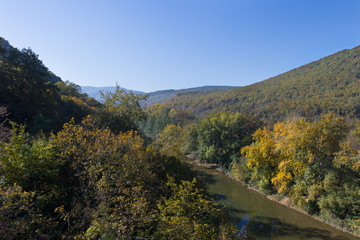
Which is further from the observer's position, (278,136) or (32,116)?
(278,136)


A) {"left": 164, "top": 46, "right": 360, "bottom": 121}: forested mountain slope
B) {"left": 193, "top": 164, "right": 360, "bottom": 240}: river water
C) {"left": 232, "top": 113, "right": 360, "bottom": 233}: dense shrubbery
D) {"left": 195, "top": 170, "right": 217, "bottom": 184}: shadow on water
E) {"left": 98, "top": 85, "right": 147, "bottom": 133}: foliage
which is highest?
{"left": 164, "top": 46, "right": 360, "bottom": 121}: forested mountain slope

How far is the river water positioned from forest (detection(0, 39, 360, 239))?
1.27 m

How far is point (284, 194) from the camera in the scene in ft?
74.4

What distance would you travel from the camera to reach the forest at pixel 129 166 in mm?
6246

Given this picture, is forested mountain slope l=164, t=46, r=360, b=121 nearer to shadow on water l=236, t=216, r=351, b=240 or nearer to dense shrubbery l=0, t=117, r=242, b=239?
shadow on water l=236, t=216, r=351, b=240

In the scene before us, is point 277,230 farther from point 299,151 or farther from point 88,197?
point 88,197

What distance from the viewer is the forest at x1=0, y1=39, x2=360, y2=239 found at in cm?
625

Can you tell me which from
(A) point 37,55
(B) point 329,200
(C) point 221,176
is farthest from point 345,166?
(A) point 37,55

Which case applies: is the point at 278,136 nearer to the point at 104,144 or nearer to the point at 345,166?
the point at 345,166

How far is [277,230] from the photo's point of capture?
1698 cm

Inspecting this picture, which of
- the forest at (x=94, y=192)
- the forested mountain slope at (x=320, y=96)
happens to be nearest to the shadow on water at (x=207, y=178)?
the forest at (x=94, y=192)

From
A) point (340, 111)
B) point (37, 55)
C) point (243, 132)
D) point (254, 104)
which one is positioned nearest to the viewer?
point (37, 55)

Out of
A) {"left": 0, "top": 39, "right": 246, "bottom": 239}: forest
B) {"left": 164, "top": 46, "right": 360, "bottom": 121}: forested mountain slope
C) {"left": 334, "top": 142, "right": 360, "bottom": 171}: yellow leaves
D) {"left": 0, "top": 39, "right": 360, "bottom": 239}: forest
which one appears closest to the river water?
{"left": 0, "top": 39, "right": 360, "bottom": 239}: forest

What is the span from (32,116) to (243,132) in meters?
35.0
